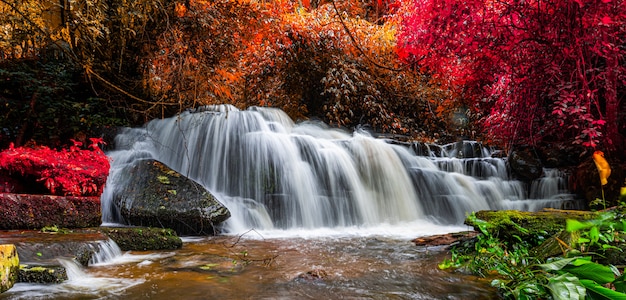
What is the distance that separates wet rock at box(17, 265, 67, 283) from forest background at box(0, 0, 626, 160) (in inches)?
89.7

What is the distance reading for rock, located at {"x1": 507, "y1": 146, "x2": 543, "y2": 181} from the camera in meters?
7.96

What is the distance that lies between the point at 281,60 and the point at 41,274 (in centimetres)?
840

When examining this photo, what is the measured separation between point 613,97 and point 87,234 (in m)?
7.35

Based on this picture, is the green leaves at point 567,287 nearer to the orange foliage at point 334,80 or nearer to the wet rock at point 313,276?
the wet rock at point 313,276

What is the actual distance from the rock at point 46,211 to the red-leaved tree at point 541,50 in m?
5.51

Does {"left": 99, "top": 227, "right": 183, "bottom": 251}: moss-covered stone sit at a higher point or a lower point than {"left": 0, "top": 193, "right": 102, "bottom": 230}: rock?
lower

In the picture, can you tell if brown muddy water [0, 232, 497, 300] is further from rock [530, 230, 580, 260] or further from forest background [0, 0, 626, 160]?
forest background [0, 0, 626, 160]

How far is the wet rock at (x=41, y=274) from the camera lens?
2625 millimetres

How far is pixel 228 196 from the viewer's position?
6656 millimetres

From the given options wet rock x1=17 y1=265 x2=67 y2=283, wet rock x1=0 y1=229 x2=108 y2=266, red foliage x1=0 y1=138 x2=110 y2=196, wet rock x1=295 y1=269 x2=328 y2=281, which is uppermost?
red foliage x1=0 y1=138 x2=110 y2=196

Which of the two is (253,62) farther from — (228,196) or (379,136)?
(228,196)

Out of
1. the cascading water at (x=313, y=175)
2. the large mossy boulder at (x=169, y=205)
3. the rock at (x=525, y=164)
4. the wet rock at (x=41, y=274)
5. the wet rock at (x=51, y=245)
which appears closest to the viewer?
the wet rock at (x=41, y=274)

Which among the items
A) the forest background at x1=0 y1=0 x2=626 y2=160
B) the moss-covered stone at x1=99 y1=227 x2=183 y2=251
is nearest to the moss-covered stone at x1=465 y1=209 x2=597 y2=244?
the forest background at x1=0 y1=0 x2=626 y2=160

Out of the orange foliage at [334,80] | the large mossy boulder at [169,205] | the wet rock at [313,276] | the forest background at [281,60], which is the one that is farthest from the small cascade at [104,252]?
the orange foliage at [334,80]
